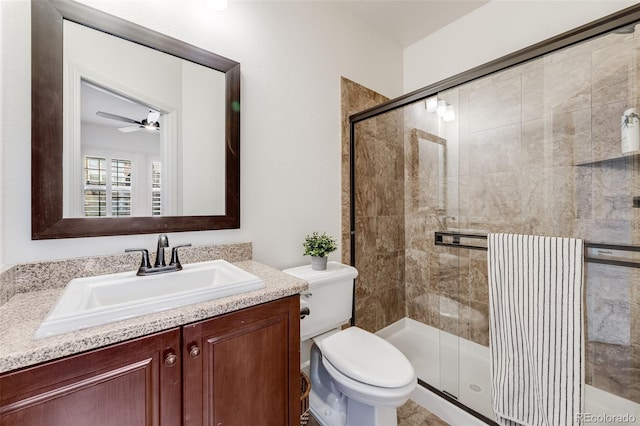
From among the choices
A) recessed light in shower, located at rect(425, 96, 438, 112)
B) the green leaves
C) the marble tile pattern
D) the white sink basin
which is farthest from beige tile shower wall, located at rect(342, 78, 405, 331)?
the white sink basin

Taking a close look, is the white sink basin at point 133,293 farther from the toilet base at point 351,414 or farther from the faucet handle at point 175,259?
the toilet base at point 351,414

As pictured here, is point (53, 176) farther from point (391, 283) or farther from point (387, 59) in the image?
point (387, 59)

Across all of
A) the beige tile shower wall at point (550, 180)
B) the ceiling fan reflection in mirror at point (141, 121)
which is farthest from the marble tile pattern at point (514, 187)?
the ceiling fan reflection in mirror at point (141, 121)

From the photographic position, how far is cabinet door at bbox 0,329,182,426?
0.56m

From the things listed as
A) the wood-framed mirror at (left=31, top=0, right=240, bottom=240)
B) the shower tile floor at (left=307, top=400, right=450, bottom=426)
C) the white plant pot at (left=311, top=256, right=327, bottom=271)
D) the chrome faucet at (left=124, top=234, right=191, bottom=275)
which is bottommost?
the shower tile floor at (left=307, top=400, right=450, bottom=426)

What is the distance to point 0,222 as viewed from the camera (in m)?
0.89

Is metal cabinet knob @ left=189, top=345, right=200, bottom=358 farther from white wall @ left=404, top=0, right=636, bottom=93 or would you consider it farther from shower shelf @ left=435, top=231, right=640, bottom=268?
white wall @ left=404, top=0, right=636, bottom=93

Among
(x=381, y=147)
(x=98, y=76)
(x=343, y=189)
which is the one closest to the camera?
(x=98, y=76)

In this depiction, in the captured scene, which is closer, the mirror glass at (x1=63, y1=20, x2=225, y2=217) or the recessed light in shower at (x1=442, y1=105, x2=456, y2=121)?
the mirror glass at (x1=63, y1=20, x2=225, y2=217)

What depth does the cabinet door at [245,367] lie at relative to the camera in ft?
2.48

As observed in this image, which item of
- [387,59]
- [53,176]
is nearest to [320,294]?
[53,176]

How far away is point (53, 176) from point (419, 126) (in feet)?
6.99

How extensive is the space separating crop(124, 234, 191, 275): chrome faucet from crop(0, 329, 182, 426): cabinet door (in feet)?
1.39

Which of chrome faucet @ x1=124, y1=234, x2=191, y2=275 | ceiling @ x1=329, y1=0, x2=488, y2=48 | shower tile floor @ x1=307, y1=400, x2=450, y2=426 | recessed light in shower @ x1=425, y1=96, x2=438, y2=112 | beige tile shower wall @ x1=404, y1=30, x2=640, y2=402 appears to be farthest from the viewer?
ceiling @ x1=329, y1=0, x2=488, y2=48
